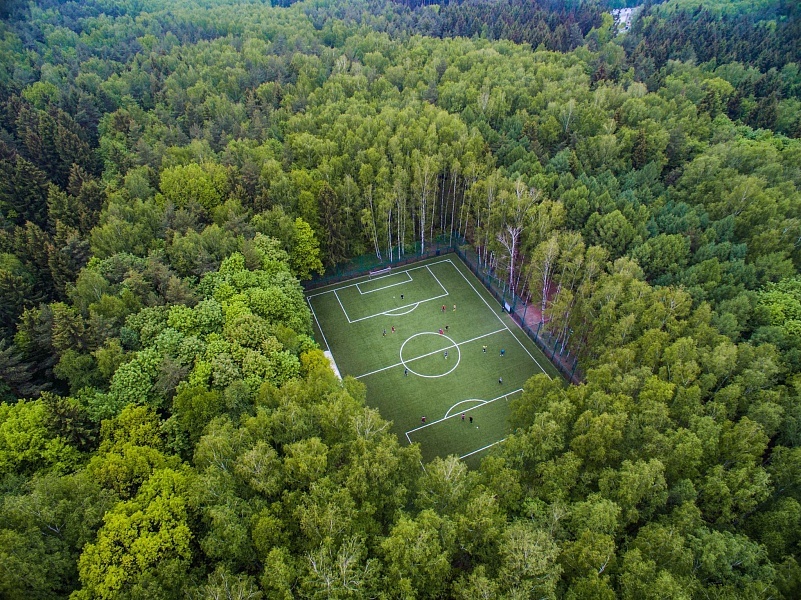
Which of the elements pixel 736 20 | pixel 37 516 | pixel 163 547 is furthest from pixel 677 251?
pixel 736 20

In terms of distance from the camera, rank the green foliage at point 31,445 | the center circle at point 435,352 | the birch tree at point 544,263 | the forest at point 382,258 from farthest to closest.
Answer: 1. the center circle at point 435,352
2. the birch tree at point 544,263
3. the green foliage at point 31,445
4. the forest at point 382,258

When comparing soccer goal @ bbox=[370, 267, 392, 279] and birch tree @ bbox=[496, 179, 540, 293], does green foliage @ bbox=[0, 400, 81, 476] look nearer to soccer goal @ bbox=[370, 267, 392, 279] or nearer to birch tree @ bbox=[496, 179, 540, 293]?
soccer goal @ bbox=[370, 267, 392, 279]

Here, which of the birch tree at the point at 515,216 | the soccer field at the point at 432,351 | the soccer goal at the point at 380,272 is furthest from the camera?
the soccer goal at the point at 380,272

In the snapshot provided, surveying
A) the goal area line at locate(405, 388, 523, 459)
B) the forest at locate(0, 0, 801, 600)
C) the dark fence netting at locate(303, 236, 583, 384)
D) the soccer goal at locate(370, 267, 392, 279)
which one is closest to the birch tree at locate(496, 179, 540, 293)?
the forest at locate(0, 0, 801, 600)

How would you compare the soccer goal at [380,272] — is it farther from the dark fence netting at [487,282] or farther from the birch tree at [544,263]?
the birch tree at [544,263]

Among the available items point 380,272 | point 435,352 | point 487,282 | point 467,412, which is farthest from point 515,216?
point 467,412

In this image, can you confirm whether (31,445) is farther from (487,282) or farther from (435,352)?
(487,282)

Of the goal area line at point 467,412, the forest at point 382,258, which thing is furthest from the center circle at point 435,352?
the forest at point 382,258

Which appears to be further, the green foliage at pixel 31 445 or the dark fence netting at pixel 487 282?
the dark fence netting at pixel 487 282

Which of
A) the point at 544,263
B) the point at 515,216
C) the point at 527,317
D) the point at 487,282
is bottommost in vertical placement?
the point at 527,317
